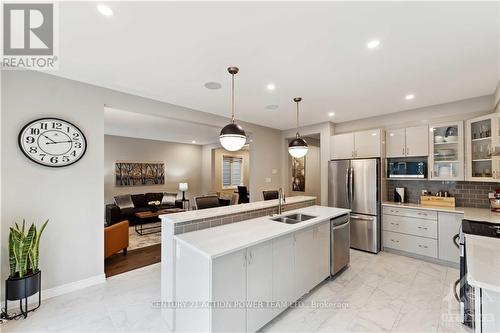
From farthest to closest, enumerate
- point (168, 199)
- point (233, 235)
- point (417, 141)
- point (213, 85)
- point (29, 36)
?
point (168, 199) < point (417, 141) < point (213, 85) < point (233, 235) < point (29, 36)

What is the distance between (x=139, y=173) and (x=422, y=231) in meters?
7.61

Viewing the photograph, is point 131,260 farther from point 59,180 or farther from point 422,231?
point 422,231

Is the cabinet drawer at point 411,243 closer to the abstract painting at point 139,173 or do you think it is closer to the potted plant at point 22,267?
the potted plant at point 22,267

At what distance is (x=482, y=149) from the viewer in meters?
3.23

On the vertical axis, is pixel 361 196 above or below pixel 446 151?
below

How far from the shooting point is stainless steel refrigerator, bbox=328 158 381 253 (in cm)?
393

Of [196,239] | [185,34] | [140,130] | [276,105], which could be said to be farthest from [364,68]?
[140,130]

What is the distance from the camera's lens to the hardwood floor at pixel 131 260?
3303mm

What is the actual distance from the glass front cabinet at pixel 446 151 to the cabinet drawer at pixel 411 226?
806mm

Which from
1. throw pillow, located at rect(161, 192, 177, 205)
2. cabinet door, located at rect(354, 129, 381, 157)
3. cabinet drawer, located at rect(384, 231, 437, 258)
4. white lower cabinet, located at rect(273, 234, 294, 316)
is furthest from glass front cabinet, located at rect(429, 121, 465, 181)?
throw pillow, located at rect(161, 192, 177, 205)

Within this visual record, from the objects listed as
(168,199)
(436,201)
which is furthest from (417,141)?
(168,199)

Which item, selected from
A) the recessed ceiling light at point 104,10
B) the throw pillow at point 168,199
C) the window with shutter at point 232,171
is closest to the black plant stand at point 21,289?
the recessed ceiling light at point 104,10

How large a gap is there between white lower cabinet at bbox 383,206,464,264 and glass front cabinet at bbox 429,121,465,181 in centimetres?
69

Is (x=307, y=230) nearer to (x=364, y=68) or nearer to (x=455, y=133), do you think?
(x=364, y=68)
